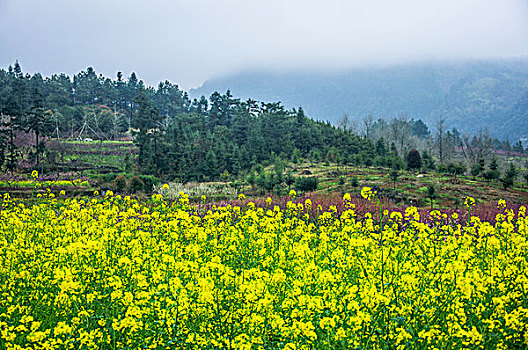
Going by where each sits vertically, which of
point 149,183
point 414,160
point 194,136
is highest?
point 194,136

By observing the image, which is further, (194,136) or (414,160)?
(194,136)

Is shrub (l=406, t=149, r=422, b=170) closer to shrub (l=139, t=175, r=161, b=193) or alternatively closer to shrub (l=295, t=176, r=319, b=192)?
shrub (l=295, t=176, r=319, b=192)

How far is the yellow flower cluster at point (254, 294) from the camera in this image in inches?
152

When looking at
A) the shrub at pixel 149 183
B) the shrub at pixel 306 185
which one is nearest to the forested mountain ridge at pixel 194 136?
the shrub at pixel 149 183

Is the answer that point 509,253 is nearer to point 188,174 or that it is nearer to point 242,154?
point 188,174

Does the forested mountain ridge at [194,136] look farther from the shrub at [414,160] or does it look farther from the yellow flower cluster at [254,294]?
the yellow flower cluster at [254,294]

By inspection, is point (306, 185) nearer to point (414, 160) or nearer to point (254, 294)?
point (414, 160)

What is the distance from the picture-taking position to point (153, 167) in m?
34.2

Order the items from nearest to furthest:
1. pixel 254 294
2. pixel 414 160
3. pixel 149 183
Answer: pixel 254 294 → pixel 149 183 → pixel 414 160

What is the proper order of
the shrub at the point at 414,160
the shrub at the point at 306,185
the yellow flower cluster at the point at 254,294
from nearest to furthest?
the yellow flower cluster at the point at 254,294, the shrub at the point at 306,185, the shrub at the point at 414,160

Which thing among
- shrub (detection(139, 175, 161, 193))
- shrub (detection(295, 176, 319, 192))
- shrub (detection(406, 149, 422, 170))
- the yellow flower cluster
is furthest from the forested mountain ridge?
the yellow flower cluster

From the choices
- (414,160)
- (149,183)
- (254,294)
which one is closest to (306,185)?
(149,183)

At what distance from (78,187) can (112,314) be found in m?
24.1

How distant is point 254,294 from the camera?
398 cm
